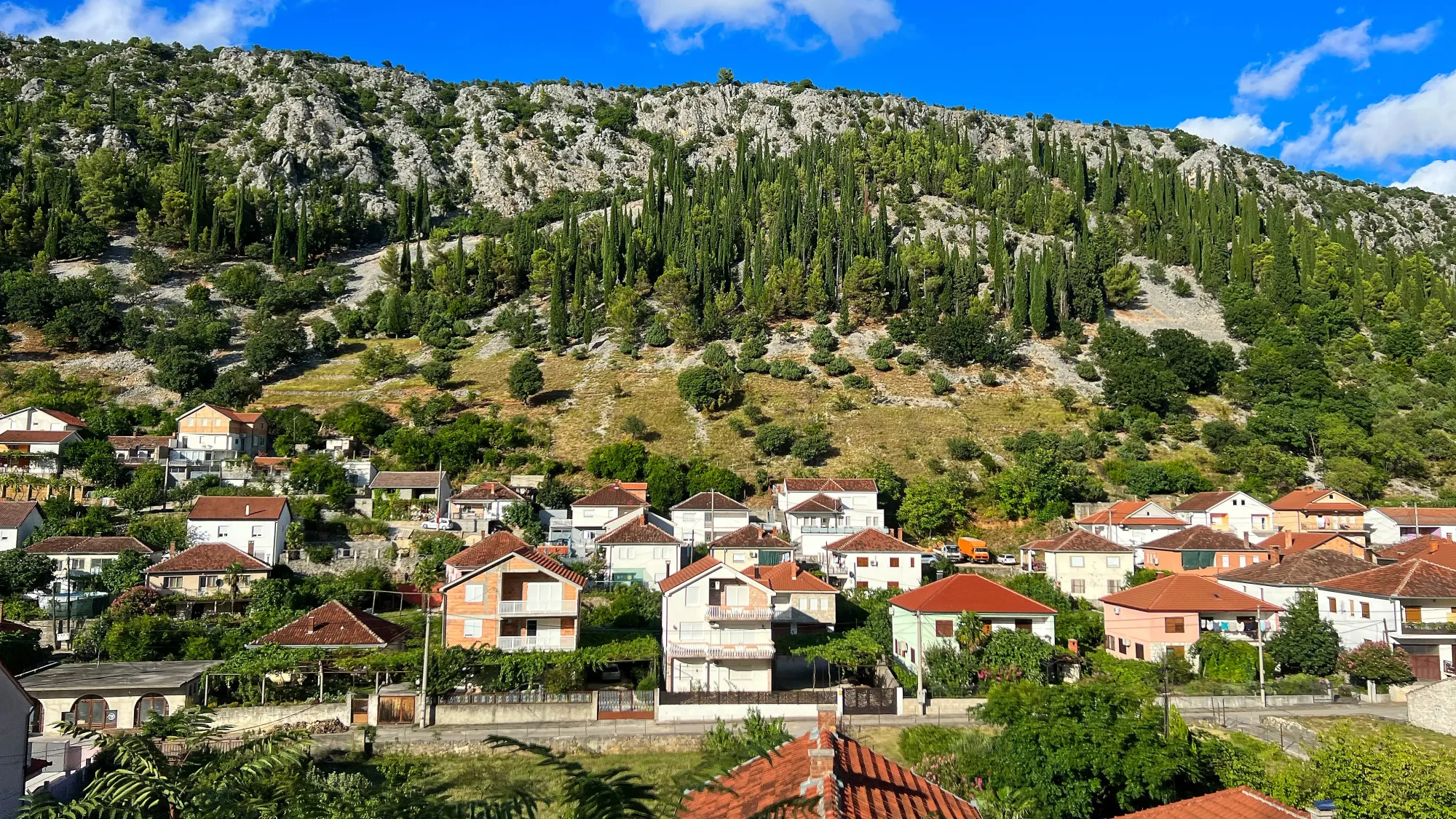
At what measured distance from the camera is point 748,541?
5006 centimetres

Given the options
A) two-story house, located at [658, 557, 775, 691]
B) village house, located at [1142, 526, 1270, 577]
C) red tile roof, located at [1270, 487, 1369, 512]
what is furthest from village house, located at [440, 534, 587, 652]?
red tile roof, located at [1270, 487, 1369, 512]

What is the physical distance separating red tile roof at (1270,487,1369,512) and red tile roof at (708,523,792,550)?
34.9m

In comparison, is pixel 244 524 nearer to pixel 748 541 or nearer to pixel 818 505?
pixel 748 541

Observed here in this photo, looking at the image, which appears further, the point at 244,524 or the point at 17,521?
the point at 244,524

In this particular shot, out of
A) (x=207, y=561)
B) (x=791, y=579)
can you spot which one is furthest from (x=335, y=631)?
(x=791, y=579)

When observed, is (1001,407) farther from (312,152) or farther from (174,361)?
(312,152)

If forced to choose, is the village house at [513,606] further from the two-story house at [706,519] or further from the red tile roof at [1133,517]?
the red tile roof at [1133,517]

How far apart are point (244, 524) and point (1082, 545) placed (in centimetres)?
4834

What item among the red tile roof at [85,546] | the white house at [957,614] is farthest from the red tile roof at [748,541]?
the red tile roof at [85,546]

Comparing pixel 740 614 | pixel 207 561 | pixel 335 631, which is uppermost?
pixel 207 561

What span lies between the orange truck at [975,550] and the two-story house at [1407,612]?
19.8 metres

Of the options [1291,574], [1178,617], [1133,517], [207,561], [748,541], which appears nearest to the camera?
[1178,617]

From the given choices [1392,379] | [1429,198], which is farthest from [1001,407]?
A: [1429,198]

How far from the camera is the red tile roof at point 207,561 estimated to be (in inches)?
1705
